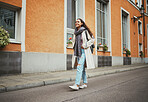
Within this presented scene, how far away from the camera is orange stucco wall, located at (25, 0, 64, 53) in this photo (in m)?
7.76

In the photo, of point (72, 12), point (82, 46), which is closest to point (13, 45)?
point (82, 46)

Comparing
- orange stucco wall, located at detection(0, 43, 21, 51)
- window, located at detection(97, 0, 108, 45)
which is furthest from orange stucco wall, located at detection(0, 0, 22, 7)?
window, located at detection(97, 0, 108, 45)

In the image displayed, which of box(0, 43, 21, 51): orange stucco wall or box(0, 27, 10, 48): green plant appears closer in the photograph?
box(0, 27, 10, 48): green plant

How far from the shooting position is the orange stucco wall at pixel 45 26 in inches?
306

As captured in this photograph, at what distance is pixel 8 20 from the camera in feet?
24.0

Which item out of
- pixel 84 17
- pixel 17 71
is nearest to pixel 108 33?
pixel 84 17

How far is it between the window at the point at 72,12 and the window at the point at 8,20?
3882mm

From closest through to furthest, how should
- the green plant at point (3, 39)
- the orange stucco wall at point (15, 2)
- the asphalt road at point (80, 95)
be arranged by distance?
the asphalt road at point (80, 95) → the green plant at point (3, 39) → the orange stucco wall at point (15, 2)

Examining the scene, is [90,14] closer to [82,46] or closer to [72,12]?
[72,12]

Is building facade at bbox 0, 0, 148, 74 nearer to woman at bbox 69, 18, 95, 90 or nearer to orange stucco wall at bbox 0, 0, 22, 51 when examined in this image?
orange stucco wall at bbox 0, 0, 22, 51

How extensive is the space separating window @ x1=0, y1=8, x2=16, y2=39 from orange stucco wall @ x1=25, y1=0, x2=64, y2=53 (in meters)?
0.64

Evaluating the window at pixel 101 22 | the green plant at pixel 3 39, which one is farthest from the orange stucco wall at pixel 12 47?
the window at pixel 101 22

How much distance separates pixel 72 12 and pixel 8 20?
4800 mm

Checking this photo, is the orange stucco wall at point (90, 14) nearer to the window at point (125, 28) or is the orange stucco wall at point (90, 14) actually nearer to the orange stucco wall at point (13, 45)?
the orange stucco wall at point (13, 45)
